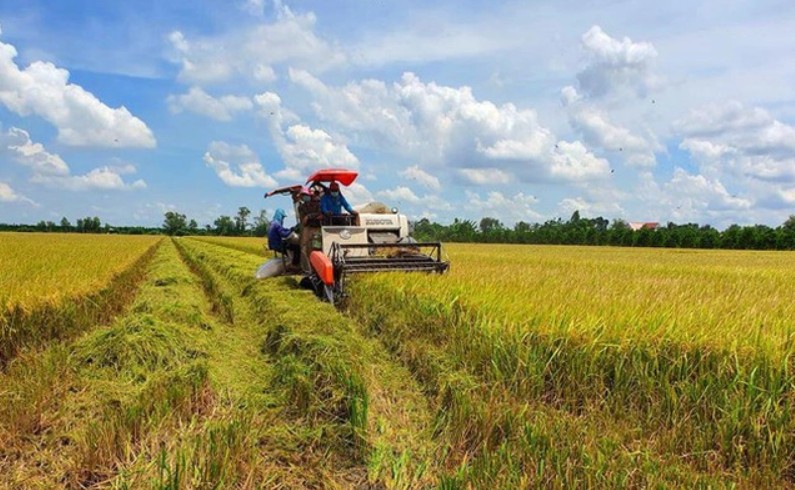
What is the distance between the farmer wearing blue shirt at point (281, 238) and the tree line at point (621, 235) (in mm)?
24911

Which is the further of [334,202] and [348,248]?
[334,202]

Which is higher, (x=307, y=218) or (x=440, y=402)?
(x=307, y=218)

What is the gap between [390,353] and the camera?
613cm

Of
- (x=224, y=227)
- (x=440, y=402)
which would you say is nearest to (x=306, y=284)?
(x=440, y=402)

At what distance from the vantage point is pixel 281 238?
36.2 feet

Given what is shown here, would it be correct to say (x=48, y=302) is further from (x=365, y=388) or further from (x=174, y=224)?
(x=174, y=224)

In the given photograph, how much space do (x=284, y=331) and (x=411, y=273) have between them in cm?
247

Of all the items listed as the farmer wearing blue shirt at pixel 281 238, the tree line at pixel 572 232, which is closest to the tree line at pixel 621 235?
the tree line at pixel 572 232

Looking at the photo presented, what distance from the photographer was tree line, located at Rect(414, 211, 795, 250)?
55469 millimetres

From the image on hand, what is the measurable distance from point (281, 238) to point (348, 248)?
8.52 feet

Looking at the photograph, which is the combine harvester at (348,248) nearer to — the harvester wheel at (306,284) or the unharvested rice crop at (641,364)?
the harvester wheel at (306,284)

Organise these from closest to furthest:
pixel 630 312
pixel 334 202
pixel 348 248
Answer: pixel 630 312 < pixel 348 248 < pixel 334 202

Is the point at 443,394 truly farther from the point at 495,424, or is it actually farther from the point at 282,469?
the point at 282,469

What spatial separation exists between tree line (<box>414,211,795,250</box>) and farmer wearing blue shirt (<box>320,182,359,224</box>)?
85.2 ft
